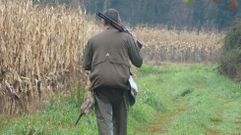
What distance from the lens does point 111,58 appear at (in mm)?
6727

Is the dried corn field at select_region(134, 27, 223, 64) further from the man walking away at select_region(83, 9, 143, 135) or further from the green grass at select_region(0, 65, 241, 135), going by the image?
the man walking away at select_region(83, 9, 143, 135)

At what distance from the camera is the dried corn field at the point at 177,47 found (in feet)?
128

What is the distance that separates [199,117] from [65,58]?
11.3 ft

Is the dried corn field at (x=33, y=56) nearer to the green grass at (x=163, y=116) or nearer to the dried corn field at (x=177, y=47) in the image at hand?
the green grass at (x=163, y=116)

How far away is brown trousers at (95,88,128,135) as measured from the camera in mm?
6812

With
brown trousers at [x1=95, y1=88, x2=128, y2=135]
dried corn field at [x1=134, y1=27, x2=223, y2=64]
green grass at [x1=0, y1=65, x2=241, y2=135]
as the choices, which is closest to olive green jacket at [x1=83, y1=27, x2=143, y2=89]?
brown trousers at [x1=95, y1=88, x2=128, y2=135]

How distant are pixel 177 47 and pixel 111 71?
32.9 m

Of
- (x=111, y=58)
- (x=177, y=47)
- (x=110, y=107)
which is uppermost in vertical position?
(x=111, y=58)

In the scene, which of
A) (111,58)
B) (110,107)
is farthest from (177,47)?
(111,58)

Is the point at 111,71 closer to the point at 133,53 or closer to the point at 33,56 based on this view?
the point at 133,53

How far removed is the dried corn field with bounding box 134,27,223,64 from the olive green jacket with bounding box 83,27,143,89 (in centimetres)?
3192

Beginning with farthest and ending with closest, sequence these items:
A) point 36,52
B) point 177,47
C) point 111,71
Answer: point 177,47
point 36,52
point 111,71

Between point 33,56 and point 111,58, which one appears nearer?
point 111,58

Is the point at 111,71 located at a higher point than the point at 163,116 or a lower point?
higher
